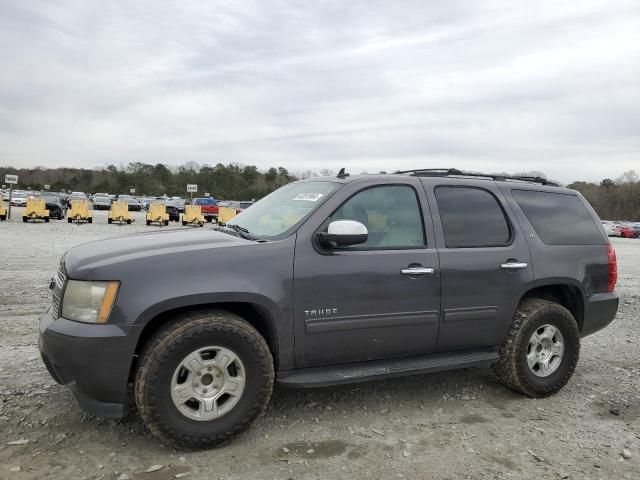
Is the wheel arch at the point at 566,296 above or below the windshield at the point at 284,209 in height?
below

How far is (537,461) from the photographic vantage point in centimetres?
313

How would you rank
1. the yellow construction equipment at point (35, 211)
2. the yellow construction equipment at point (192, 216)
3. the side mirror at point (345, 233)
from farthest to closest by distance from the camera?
the yellow construction equipment at point (192, 216)
the yellow construction equipment at point (35, 211)
the side mirror at point (345, 233)

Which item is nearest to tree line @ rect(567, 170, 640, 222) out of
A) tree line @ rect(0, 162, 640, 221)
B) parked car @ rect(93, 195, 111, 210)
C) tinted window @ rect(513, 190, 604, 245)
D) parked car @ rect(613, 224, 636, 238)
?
tree line @ rect(0, 162, 640, 221)

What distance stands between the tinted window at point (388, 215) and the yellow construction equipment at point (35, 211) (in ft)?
78.5

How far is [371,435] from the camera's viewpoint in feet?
11.2

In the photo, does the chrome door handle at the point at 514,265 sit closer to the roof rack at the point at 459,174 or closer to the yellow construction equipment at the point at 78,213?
the roof rack at the point at 459,174

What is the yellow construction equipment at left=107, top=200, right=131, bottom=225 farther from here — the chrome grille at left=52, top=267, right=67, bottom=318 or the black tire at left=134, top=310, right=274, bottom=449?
the black tire at left=134, top=310, right=274, bottom=449

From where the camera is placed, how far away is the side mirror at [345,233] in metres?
3.32

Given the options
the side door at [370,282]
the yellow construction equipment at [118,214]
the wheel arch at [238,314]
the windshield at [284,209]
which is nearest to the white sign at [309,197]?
the windshield at [284,209]

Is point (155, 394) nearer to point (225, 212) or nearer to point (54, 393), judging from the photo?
point (54, 393)

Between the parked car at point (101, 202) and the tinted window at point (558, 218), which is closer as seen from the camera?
the tinted window at point (558, 218)

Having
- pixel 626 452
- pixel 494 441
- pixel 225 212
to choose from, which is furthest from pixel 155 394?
pixel 225 212

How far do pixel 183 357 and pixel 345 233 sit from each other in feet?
4.21

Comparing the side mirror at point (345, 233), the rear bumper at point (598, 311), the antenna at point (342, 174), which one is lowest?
the rear bumper at point (598, 311)
